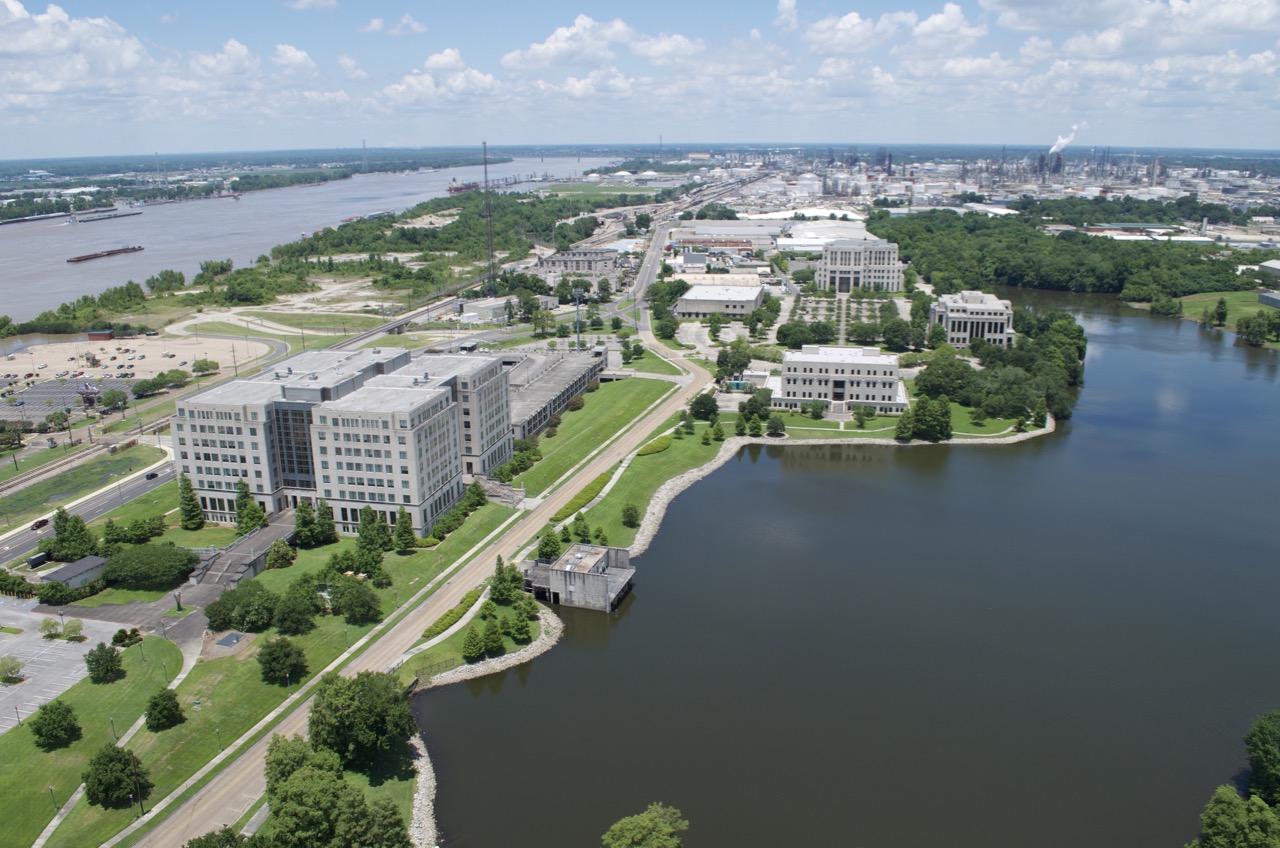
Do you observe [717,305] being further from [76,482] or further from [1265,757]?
[1265,757]

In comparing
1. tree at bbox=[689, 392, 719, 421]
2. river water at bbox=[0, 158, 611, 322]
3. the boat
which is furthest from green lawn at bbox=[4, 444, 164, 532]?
the boat

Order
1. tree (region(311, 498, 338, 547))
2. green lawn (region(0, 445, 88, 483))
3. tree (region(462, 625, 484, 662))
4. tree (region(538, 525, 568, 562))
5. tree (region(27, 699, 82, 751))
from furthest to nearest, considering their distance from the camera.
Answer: green lawn (region(0, 445, 88, 483)) → tree (region(311, 498, 338, 547)) → tree (region(538, 525, 568, 562)) → tree (region(462, 625, 484, 662)) → tree (region(27, 699, 82, 751))

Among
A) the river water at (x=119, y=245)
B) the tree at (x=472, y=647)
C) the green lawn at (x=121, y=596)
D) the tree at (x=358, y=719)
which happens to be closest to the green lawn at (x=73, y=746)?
the green lawn at (x=121, y=596)

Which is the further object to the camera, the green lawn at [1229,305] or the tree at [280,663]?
the green lawn at [1229,305]

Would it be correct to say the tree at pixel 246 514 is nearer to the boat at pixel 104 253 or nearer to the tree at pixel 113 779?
the tree at pixel 113 779

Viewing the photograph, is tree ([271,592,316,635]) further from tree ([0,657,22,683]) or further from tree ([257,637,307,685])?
tree ([0,657,22,683])

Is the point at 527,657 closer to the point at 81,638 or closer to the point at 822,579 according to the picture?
the point at 822,579
